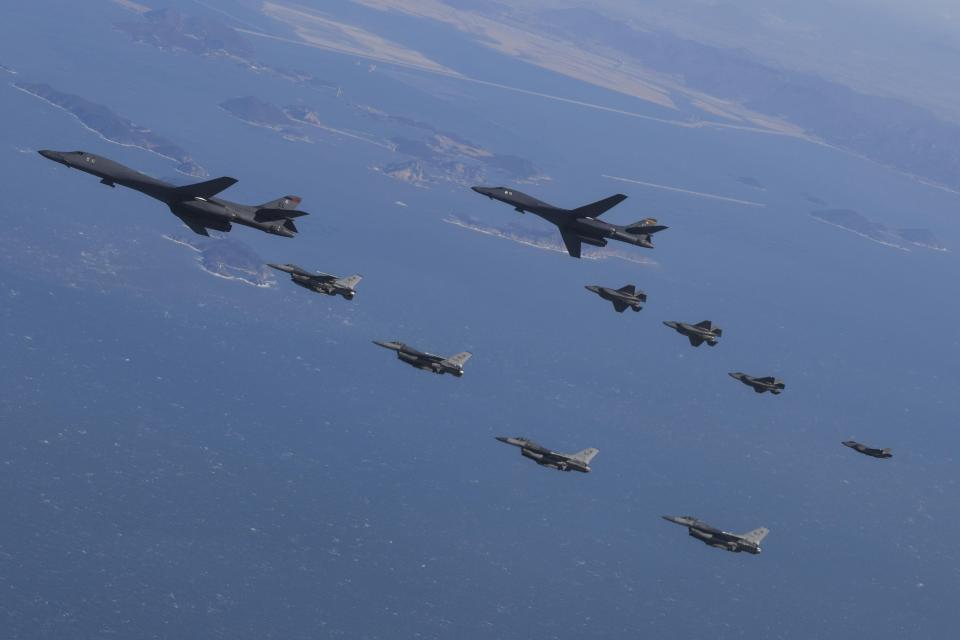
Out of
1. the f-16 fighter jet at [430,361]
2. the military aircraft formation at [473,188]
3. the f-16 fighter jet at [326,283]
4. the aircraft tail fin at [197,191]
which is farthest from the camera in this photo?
the f-16 fighter jet at [430,361]

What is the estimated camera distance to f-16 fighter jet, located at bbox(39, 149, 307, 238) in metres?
77.2

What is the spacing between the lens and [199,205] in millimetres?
78125

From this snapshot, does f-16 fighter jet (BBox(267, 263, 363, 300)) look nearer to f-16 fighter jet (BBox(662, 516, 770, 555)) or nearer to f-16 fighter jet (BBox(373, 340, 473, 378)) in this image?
f-16 fighter jet (BBox(373, 340, 473, 378))

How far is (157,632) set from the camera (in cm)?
16575

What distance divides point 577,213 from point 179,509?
4789 inches

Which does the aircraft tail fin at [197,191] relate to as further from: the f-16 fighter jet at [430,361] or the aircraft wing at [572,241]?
the aircraft wing at [572,241]

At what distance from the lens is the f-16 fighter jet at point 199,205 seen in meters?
77.2

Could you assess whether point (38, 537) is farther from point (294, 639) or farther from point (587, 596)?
point (587, 596)

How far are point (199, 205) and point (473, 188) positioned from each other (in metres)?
20.7

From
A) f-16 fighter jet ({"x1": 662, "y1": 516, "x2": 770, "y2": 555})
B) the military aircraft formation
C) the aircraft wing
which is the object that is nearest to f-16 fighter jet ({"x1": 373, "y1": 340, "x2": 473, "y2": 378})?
the military aircraft formation

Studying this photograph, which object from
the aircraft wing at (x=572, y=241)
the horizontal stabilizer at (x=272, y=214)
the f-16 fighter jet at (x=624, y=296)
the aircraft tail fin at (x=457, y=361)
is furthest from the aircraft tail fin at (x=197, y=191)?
the f-16 fighter jet at (x=624, y=296)

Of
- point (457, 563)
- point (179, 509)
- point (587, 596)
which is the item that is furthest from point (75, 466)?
point (587, 596)

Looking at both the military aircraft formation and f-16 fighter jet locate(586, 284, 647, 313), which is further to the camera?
f-16 fighter jet locate(586, 284, 647, 313)

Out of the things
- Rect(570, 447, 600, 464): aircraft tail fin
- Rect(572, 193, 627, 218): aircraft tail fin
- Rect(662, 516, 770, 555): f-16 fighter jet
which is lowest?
Rect(662, 516, 770, 555): f-16 fighter jet
